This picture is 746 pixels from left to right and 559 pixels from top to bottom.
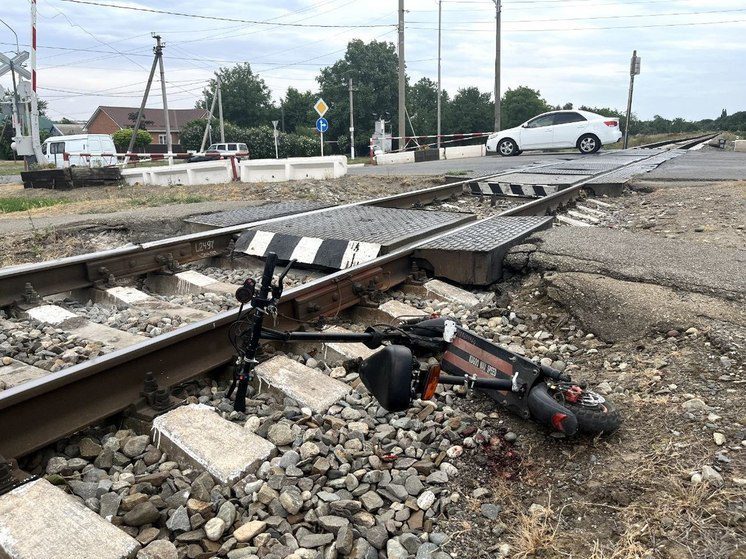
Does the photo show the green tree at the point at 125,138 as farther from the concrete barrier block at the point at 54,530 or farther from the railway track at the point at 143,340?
the concrete barrier block at the point at 54,530

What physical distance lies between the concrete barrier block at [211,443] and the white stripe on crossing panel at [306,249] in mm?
2673

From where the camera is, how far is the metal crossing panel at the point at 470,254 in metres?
4.76

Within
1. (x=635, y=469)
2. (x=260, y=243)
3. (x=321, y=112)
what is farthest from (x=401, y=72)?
(x=635, y=469)

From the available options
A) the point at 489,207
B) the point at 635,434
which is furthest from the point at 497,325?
the point at 489,207

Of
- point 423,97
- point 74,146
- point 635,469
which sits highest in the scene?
point 423,97

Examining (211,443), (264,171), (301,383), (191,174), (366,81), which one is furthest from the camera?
(366,81)

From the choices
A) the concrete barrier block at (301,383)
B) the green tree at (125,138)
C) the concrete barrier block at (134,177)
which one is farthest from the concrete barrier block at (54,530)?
the green tree at (125,138)

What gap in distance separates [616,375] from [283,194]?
870 cm

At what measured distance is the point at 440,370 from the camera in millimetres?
2463

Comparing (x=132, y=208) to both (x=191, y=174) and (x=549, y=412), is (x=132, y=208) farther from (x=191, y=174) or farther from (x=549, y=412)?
(x=549, y=412)

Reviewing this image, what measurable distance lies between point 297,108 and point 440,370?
3650 inches

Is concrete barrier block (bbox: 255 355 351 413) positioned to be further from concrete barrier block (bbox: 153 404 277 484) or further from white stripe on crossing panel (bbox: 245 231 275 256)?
white stripe on crossing panel (bbox: 245 231 275 256)

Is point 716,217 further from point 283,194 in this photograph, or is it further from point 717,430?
point 283,194

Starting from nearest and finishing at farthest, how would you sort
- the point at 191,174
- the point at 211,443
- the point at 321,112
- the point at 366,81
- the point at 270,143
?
the point at 211,443 → the point at 191,174 → the point at 321,112 → the point at 270,143 → the point at 366,81
